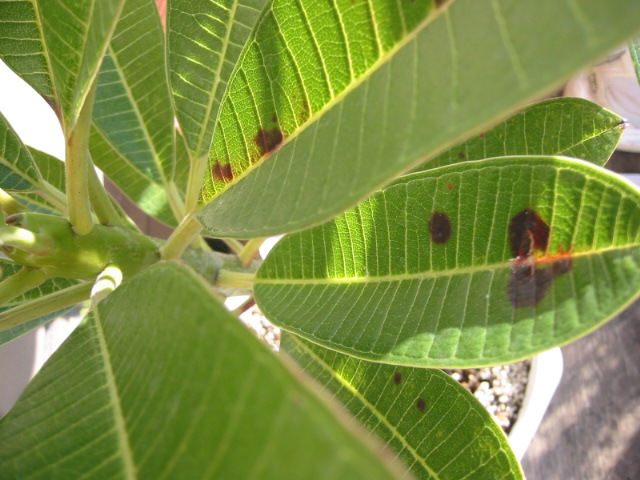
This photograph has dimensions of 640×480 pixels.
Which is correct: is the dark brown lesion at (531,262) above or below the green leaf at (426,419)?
→ above

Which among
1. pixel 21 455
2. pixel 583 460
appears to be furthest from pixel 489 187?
pixel 583 460

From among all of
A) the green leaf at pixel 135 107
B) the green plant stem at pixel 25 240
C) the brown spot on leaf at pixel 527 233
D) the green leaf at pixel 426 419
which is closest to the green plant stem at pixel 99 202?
the green plant stem at pixel 25 240

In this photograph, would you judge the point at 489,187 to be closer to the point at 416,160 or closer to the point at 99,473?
the point at 416,160

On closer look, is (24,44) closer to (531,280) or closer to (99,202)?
(99,202)

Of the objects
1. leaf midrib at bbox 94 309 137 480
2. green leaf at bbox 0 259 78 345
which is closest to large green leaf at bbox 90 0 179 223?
green leaf at bbox 0 259 78 345

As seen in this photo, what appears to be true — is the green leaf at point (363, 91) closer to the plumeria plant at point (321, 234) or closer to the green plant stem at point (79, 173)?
the plumeria plant at point (321, 234)

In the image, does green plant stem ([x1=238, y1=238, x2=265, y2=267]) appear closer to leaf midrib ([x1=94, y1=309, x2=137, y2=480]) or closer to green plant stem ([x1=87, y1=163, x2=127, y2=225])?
green plant stem ([x1=87, y1=163, x2=127, y2=225])

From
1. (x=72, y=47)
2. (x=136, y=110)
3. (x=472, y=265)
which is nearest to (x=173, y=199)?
(x=136, y=110)
